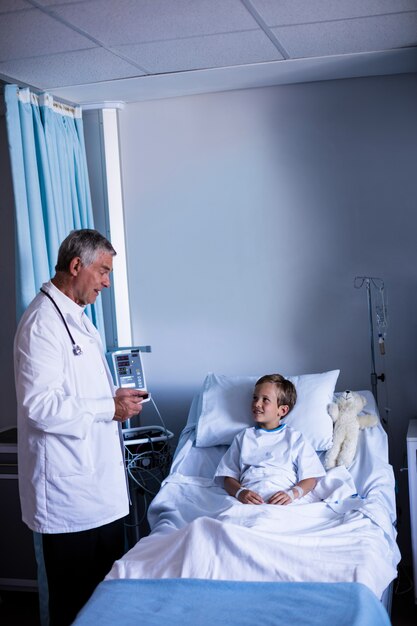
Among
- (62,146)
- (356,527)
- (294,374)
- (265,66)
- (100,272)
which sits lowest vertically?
(356,527)

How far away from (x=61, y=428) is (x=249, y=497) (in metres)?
0.80

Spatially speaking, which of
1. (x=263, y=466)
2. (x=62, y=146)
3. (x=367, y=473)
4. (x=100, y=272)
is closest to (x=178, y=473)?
(x=263, y=466)

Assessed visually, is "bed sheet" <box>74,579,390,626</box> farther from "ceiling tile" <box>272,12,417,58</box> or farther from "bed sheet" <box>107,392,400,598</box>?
"ceiling tile" <box>272,12,417,58</box>

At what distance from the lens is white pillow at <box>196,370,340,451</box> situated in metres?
3.15

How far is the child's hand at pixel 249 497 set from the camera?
274cm

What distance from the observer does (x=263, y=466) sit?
293cm

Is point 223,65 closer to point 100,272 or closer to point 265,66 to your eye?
point 265,66

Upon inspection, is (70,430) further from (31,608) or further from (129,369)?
(31,608)

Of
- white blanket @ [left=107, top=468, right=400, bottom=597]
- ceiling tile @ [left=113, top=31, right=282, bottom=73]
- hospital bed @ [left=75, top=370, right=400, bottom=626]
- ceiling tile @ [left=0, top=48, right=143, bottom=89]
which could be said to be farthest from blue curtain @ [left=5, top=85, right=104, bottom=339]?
white blanket @ [left=107, top=468, right=400, bottom=597]

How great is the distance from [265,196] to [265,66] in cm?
65

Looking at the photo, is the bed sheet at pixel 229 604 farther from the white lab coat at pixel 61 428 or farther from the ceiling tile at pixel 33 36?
the ceiling tile at pixel 33 36

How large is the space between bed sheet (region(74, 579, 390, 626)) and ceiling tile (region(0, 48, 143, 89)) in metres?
2.00

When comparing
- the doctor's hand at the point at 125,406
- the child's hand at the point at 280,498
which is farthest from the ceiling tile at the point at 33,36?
the child's hand at the point at 280,498

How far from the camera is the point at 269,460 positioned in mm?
2947
